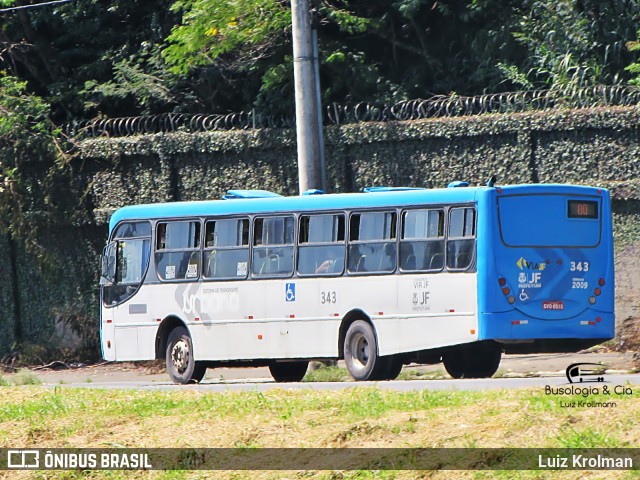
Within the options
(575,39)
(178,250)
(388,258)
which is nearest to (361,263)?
(388,258)

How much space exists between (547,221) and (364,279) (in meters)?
2.63

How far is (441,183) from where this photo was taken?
23906 millimetres

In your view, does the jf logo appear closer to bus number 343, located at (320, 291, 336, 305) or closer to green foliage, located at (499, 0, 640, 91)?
bus number 343, located at (320, 291, 336, 305)

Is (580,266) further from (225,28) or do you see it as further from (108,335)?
(225,28)

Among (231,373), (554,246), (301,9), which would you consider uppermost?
(301,9)

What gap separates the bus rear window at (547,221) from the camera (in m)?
18.6

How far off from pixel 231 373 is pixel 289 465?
1350 centimetres

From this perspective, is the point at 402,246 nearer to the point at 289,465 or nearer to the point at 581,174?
the point at 581,174

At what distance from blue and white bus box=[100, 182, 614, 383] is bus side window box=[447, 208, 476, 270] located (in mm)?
19

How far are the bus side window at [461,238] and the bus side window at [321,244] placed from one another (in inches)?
71.4

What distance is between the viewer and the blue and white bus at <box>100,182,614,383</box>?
18.6 metres

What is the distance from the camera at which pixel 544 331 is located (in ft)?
60.8

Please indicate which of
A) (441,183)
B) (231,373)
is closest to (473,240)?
(441,183)

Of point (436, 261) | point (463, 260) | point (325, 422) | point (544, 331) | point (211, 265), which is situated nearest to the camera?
point (325, 422)
